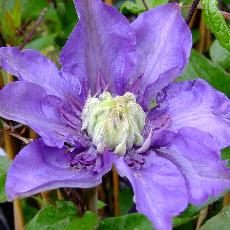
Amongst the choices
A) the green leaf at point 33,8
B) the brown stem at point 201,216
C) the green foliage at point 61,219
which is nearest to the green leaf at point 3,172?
the green foliage at point 61,219

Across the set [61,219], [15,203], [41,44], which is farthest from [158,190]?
[41,44]

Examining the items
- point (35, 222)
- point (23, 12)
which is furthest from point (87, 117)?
point (23, 12)

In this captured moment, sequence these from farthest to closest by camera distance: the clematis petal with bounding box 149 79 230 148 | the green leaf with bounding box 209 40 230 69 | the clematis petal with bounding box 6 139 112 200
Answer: the green leaf with bounding box 209 40 230 69 < the clematis petal with bounding box 149 79 230 148 < the clematis petal with bounding box 6 139 112 200

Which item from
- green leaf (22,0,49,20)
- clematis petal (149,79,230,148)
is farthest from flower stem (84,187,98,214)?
green leaf (22,0,49,20)

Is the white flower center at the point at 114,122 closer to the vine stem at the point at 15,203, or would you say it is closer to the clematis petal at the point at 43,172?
the clematis petal at the point at 43,172

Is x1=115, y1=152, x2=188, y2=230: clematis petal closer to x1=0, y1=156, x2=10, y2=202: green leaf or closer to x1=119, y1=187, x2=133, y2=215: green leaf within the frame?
x1=0, y1=156, x2=10, y2=202: green leaf

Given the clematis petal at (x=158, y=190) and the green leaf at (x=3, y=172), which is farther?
the green leaf at (x=3, y=172)
